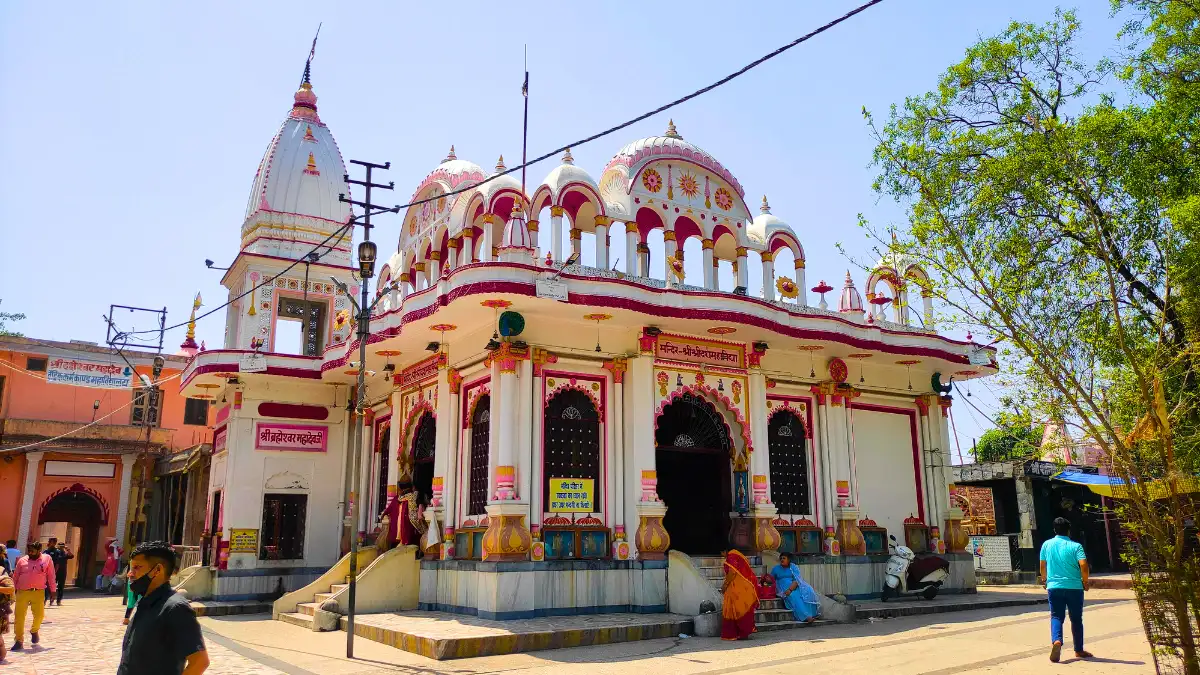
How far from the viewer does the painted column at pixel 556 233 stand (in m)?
13.9

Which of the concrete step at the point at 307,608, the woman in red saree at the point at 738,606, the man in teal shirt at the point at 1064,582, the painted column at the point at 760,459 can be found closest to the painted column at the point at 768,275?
the painted column at the point at 760,459

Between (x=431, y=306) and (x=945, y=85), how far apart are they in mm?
7909

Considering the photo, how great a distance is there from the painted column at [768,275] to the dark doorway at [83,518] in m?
22.7

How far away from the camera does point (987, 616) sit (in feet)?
45.7

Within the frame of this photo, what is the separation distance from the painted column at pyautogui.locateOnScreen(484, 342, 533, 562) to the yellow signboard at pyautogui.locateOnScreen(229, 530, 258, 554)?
744 cm

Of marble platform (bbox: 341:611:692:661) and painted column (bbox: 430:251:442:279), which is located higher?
painted column (bbox: 430:251:442:279)

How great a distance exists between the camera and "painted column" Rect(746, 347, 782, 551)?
48.6 feet

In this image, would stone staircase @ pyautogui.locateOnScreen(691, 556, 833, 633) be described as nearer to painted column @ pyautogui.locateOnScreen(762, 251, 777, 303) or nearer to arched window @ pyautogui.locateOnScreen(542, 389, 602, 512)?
arched window @ pyautogui.locateOnScreen(542, 389, 602, 512)

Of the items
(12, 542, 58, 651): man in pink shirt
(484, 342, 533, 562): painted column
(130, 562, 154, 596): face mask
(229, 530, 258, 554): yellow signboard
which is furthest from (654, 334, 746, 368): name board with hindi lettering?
(130, 562, 154, 596): face mask

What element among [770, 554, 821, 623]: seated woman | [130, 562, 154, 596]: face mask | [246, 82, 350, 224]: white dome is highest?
[246, 82, 350, 224]: white dome

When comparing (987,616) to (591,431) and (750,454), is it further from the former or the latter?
(591,431)

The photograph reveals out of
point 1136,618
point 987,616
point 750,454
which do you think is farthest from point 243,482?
point 1136,618

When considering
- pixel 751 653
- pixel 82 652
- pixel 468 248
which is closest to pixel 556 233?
pixel 468 248

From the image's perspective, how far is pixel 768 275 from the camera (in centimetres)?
1662
